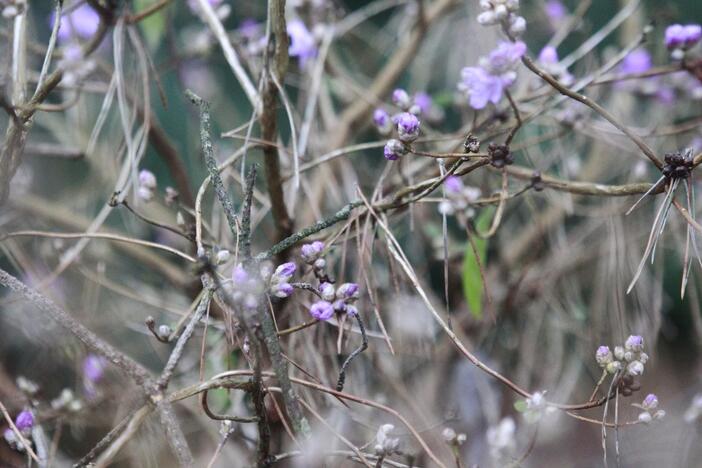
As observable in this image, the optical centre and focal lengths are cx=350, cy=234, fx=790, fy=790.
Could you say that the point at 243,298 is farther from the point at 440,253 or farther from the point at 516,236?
the point at 516,236

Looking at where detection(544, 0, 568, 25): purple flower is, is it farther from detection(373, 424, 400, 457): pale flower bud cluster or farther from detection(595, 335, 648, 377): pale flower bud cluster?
detection(373, 424, 400, 457): pale flower bud cluster

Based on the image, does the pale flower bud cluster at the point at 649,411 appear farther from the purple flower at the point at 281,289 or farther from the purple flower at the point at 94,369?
the purple flower at the point at 94,369

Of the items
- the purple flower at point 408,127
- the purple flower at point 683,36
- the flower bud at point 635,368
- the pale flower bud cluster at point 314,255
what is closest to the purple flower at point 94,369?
the pale flower bud cluster at point 314,255

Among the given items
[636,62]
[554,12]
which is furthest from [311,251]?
[554,12]

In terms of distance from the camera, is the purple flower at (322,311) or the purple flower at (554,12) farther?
the purple flower at (554,12)

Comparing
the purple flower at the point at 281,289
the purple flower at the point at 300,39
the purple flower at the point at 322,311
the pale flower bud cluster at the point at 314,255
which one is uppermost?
the purple flower at the point at 300,39

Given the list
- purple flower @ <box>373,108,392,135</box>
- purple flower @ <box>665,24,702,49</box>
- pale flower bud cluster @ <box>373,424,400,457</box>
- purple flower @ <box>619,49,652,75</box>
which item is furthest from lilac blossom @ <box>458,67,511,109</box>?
purple flower @ <box>619,49,652,75</box>
